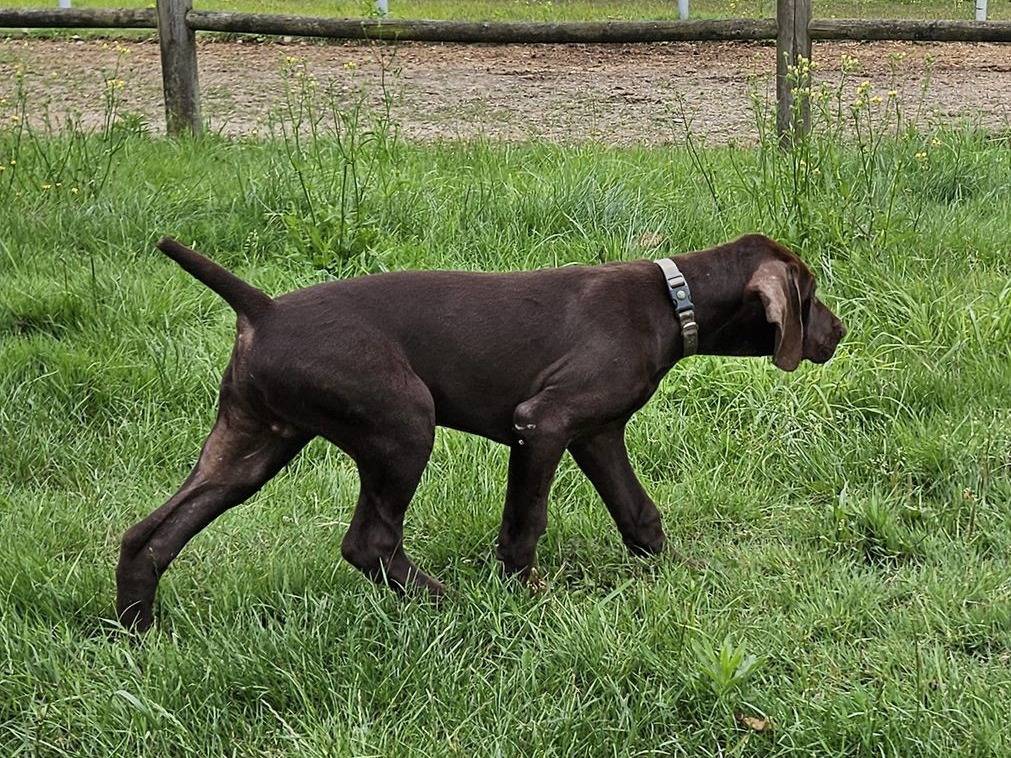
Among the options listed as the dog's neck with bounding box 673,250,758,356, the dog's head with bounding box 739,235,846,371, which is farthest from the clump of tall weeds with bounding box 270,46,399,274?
the dog's head with bounding box 739,235,846,371

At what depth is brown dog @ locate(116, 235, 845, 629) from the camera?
3.39 metres

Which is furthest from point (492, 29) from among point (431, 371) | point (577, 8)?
point (577, 8)

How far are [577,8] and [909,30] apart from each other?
301 inches

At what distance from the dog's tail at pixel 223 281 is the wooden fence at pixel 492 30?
3.79 m

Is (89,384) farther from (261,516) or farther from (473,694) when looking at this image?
(473,694)

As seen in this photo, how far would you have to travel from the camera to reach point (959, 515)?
401cm

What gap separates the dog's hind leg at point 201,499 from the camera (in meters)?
3.48

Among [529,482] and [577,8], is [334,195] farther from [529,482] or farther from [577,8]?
[577,8]

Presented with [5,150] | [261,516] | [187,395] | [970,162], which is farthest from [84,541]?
[970,162]

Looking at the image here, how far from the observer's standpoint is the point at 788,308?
3666 millimetres

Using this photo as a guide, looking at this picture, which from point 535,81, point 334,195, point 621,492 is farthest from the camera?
point 535,81

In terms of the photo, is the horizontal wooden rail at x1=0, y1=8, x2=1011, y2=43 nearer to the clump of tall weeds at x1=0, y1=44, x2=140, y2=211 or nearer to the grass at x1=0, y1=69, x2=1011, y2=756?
the grass at x1=0, y1=69, x2=1011, y2=756

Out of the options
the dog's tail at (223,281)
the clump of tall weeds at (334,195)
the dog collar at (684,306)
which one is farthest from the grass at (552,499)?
the dog's tail at (223,281)

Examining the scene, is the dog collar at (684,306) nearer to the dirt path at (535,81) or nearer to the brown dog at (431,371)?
the brown dog at (431,371)
